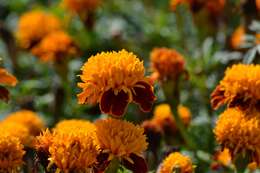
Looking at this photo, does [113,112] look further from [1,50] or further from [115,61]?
[1,50]

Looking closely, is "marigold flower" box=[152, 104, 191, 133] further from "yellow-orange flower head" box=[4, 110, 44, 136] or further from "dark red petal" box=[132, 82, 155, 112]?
"dark red petal" box=[132, 82, 155, 112]

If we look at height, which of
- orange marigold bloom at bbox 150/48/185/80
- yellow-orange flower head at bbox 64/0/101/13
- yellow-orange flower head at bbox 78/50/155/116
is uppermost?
yellow-orange flower head at bbox 64/0/101/13

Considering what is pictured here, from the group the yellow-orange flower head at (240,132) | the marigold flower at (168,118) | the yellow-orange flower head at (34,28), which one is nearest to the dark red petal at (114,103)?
the yellow-orange flower head at (240,132)

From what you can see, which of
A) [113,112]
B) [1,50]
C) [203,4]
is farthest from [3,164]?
[1,50]

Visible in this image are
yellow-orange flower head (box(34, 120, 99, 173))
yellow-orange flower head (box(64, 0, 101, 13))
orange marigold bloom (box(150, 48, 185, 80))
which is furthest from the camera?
yellow-orange flower head (box(64, 0, 101, 13))

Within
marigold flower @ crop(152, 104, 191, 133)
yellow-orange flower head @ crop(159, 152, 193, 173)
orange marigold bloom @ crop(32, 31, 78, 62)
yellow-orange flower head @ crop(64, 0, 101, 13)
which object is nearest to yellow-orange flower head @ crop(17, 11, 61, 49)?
yellow-orange flower head @ crop(64, 0, 101, 13)

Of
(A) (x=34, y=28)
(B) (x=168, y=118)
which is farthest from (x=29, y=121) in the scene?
(A) (x=34, y=28)
